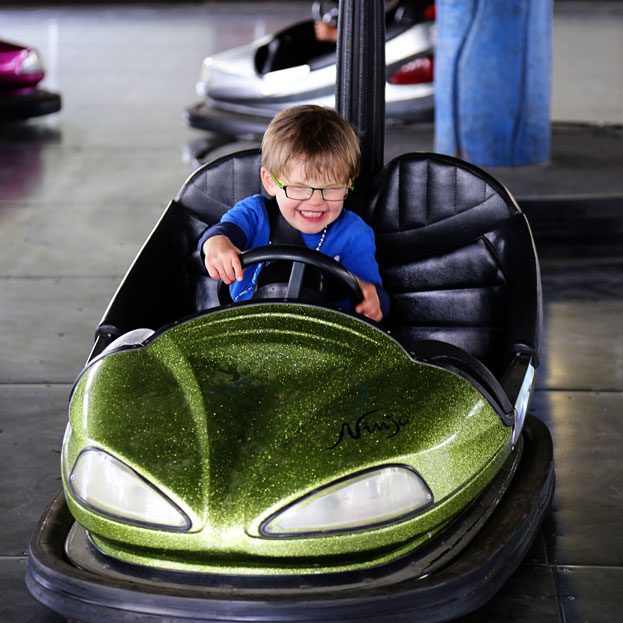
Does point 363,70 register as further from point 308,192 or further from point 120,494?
point 120,494

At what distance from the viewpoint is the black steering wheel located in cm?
157

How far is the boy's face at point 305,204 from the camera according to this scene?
166cm

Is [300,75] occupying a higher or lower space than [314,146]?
lower

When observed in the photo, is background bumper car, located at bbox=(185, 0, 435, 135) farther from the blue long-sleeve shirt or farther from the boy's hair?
the boy's hair

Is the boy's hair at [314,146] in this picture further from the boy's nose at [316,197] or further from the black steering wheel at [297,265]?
the black steering wheel at [297,265]

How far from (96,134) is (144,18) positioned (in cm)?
591

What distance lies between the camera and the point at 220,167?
2000 mm

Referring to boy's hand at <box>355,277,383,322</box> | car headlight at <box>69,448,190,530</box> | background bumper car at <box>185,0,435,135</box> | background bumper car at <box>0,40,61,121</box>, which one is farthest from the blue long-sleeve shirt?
background bumper car at <box>0,40,61,121</box>

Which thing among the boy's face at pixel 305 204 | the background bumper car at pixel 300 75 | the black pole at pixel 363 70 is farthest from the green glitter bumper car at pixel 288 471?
the background bumper car at pixel 300 75

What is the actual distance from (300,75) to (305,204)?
11.1 feet

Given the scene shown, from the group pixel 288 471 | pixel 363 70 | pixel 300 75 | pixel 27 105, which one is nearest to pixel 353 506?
pixel 288 471

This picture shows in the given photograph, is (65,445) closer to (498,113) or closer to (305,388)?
(305,388)

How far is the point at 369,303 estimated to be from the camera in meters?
1.67

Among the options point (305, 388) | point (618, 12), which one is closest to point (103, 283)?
point (305, 388)
